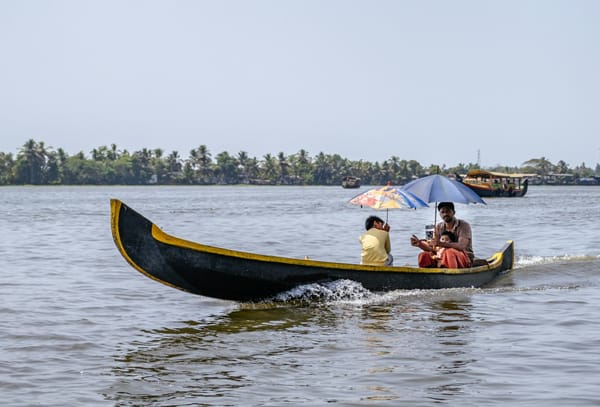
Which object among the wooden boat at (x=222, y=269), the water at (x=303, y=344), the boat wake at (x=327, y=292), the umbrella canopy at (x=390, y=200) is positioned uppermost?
the umbrella canopy at (x=390, y=200)

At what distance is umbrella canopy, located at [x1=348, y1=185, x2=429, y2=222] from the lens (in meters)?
14.1

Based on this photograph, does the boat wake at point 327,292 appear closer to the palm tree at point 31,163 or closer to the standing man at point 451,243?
the standing man at point 451,243

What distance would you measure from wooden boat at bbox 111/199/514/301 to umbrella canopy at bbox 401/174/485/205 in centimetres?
122

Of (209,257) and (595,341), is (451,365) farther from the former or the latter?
(209,257)

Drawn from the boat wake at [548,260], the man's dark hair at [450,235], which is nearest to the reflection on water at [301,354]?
the man's dark hair at [450,235]

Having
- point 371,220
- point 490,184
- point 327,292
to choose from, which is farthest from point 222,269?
point 490,184

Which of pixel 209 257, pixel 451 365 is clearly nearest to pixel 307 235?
pixel 209 257

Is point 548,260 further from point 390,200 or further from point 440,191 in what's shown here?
point 390,200

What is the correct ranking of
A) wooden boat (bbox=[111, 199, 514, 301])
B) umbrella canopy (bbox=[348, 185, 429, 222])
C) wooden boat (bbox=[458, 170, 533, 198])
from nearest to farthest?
wooden boat (bbox=[111, 199, 514, 301]) → umbrella canopy (bbox=[348, 185, 429, 222]) → wooden boat (bbox=[458, 170, 533, 198])

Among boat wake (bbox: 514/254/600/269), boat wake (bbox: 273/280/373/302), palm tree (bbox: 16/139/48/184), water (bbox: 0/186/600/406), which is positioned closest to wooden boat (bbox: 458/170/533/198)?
boat wake (bbox: 514/254/600/269)

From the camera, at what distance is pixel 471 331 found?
11.3 m

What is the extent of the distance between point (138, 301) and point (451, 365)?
23.0ft

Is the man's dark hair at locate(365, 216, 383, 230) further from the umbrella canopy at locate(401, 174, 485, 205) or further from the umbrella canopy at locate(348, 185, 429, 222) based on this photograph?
the umbrella canopy at locate(401, 174, 485, 205)

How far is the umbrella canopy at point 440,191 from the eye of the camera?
46.4 ft
